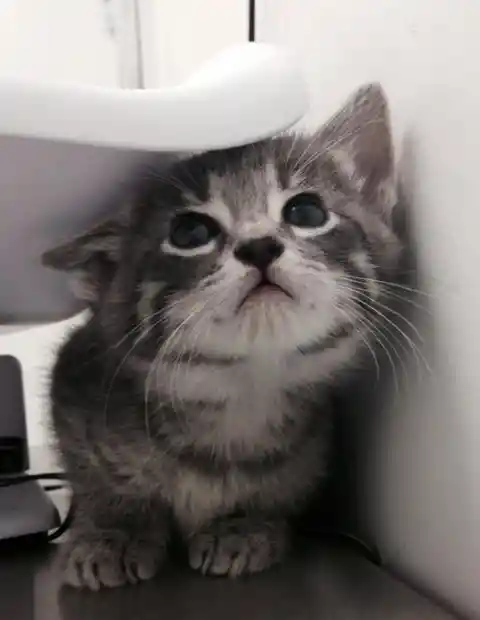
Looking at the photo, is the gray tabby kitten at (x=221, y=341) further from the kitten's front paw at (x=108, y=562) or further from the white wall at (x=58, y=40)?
the white wall at (x=58, y=40)

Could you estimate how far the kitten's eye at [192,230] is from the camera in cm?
69

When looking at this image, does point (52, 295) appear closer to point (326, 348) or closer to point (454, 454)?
point (326, 348)

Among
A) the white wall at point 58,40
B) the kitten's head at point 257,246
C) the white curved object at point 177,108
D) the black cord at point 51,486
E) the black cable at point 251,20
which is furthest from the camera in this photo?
the white wall at point 58,40

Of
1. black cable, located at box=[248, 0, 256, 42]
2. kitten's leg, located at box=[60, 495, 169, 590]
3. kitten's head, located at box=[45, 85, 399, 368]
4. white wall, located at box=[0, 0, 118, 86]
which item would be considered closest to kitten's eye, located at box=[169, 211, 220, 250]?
kitten's head, located at box=[45, 85, 399, 368]

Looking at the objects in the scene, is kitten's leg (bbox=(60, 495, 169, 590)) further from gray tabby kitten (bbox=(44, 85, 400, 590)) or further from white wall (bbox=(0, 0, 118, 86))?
white wall (bbox=(0, 0, 118, 86))

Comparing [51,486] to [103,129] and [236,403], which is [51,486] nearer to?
[236,403]

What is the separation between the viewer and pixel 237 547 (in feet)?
2.44

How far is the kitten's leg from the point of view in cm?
71

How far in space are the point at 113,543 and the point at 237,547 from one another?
0.36 feet

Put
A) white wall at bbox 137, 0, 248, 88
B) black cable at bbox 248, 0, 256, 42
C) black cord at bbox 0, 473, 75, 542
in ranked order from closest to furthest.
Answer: black cord at bbox 0, 473, 75, 542
black cable at bbox 248, 0, 256, 42
white wall at bbox 137, 0, 248, 88

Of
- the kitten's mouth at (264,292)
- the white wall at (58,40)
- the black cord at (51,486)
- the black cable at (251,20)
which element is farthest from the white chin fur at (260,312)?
the white wall at (58,40)

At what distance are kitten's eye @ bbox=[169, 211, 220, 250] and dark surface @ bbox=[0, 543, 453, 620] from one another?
11.2 inches

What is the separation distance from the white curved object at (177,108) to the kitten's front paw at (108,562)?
0.36 m

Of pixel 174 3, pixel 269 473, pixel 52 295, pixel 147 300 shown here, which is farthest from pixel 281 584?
pixel 174 3
